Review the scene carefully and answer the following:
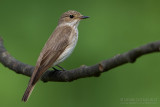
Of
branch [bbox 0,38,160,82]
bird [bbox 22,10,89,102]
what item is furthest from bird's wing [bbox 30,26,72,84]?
branch [bbox 0,38,160,82]

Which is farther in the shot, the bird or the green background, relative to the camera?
the green background

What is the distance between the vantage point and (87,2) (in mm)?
4621

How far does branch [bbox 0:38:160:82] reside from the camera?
7.51 ft

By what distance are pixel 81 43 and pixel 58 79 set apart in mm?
890

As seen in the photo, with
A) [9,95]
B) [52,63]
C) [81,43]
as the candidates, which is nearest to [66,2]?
[81,43]

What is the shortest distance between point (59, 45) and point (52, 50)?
0.19 meters

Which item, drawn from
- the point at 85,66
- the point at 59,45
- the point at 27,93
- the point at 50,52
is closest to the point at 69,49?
the point at 59,45

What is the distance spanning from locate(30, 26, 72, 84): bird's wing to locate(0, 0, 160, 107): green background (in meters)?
0.11

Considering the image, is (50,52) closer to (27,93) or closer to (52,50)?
(52,50)

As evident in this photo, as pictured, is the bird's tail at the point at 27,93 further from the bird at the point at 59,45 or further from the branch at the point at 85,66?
the branch at the point at 85,66

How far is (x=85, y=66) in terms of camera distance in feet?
Answer: 9.77

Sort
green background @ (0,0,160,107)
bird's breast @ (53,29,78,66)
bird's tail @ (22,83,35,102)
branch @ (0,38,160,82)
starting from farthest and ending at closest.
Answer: bird's breast @ (53,29,78,66), green background @ (0,0,160,107), bird's tail @ (22,83,35,102), branch @ (0,38,160,82)

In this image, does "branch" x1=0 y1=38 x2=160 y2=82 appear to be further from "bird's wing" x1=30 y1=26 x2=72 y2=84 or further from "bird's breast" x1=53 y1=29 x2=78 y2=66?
"bird's breast" x1=53 y1=29 x2=78 y2=66

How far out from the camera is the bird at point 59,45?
3.75 metres
